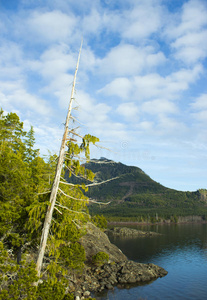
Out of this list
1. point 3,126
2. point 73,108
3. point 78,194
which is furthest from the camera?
point 3,126

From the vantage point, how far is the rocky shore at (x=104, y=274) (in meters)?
33.5

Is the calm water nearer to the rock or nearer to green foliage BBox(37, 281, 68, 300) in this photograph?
the rock

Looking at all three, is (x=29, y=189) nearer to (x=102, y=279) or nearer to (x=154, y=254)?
(x=102, y=279)

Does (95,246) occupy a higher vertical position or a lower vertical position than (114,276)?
higher

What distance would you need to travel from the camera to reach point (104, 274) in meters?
39.4

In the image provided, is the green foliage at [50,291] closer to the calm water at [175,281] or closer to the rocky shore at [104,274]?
the rocky shore at [104,274]

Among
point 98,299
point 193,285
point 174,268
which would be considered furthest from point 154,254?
point 98,299

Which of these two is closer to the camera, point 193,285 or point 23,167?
point 23,167

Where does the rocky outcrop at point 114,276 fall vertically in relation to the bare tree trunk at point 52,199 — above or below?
below

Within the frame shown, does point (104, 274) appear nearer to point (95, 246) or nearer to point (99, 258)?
point (99, 258)

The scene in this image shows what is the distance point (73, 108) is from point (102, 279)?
35.3 m

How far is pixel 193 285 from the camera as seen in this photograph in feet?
128

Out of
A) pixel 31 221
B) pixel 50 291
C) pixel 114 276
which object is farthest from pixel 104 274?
pixel 31 221

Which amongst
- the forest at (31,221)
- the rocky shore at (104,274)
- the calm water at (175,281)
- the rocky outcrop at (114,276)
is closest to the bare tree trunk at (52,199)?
the forest at (31,221)
